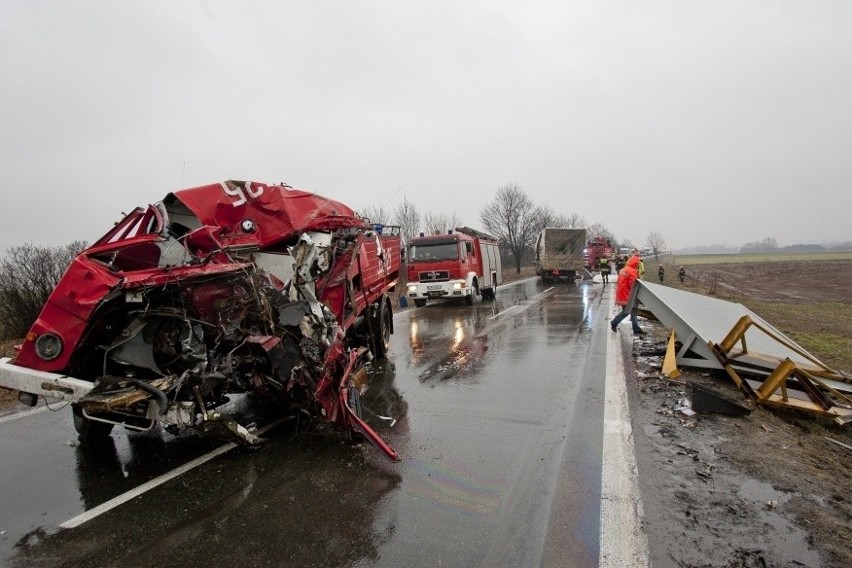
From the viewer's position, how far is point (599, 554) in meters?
2.89

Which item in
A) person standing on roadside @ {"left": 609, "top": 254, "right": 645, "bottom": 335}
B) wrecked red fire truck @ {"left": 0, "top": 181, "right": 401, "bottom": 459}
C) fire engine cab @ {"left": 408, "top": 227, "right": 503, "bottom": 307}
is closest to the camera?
wrecked red fire truck @ {"left": 0, "top": 181, "right": 401, "bottom": 459}

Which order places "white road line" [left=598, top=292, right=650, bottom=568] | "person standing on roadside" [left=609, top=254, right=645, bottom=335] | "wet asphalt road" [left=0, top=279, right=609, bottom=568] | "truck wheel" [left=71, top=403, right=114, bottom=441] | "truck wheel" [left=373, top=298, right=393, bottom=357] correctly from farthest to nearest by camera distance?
"person standing on roadside" [left=609, top=254, right=645, bottom=335] < "truck wheel" [left=373, top=298, right=393, bottom=357] < "truck wheel" [left=71, top=403, right=114, bottom=441] < "wet asphalt road" [left=0, top=279, right=609, bottom=568] < "white road line" [left=598, top=292, right=650, bottom=568]

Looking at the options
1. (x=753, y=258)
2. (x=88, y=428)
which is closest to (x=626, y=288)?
(x=88, y=428)

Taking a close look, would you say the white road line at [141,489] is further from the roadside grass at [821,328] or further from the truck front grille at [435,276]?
the truck front grille at [435,276]

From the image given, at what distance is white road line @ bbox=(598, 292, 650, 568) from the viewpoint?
2.88 metres

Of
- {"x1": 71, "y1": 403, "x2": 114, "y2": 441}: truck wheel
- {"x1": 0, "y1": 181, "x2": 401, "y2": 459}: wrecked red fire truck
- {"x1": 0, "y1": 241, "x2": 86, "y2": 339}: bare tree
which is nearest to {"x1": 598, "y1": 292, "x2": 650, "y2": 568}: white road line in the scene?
{"x1": 0, "y1": 181, "x2": 401, "y2": 459}: wrecked red fire truck

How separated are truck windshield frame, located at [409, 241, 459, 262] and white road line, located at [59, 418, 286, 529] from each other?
41.8 ft

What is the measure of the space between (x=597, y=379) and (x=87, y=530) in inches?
232

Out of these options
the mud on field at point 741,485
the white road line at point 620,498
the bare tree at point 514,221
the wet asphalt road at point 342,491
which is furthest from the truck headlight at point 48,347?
the bare tree at point 514,221

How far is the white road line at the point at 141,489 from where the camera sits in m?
3.50

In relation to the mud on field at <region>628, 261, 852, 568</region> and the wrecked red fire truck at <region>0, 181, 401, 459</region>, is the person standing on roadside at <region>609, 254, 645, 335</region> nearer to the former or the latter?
the mud on field at <region>628, 261, 852, 568</region>

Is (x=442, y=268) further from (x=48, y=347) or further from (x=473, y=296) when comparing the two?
(x=48, y=347)

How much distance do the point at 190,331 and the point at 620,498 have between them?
3715mm

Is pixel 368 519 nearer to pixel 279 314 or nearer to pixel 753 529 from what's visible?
pixel 279 314
